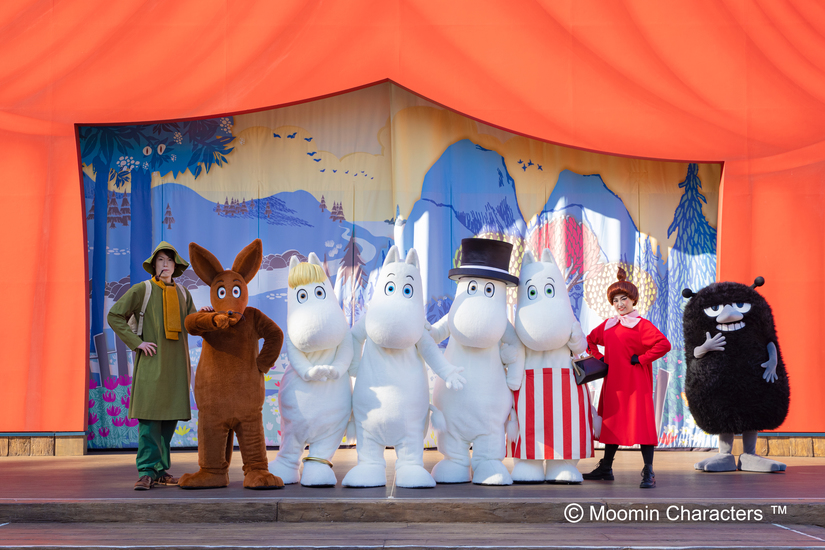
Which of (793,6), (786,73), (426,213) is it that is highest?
(793,6)

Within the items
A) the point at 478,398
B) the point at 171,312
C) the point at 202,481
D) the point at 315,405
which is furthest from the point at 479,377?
the point at 171,312

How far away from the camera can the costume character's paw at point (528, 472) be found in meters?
3.96

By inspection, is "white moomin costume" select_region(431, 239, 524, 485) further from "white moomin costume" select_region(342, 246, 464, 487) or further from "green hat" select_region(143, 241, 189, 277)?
"green hat" select_region(143, 241, 189, 277)

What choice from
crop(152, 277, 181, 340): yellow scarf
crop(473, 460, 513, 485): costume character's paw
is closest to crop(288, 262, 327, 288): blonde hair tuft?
crop(152, 277, 181, 340): yellow scarf

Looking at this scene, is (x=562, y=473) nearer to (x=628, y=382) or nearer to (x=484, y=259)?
(x=628, y=382)

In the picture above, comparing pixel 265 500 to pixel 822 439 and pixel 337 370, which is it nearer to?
A: pixel 337 370

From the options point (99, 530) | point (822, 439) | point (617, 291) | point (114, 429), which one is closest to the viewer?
point (99, 530)

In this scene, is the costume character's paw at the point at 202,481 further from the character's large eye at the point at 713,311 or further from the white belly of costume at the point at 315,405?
the character's large eye at the point at 713,311

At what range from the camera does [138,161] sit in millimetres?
6121

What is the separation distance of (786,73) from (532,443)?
13.2 feet

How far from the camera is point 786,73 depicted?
19.0 feet

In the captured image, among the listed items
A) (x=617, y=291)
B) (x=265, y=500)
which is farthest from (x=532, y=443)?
(x=265, y=500)

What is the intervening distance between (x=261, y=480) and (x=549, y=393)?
→ 166 centimetres

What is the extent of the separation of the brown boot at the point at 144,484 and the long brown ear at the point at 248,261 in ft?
3.99
